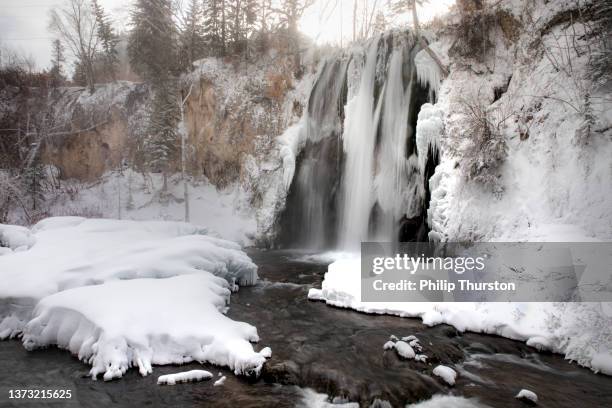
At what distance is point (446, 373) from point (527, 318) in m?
2.55

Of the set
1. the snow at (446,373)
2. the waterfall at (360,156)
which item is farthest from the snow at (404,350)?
the waterfall at (360,156)

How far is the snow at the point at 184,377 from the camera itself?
16.0 ft

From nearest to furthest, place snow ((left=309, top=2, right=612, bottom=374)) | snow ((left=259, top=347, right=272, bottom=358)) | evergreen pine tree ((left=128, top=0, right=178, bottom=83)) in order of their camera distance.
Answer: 1. snow ((left=259, top=347, right=272, bottom=358))
2. snow ((left=309, top=2, right=612, bottom=374))
3. evergreen pine tree ((left=128, top=0, right=178, bottom=83))

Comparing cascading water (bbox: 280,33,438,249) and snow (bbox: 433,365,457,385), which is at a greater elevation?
cascading water (bbox: 280,33,438,249)

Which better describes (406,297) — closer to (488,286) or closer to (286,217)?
(488,286)

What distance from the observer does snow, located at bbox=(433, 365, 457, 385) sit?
4.93m

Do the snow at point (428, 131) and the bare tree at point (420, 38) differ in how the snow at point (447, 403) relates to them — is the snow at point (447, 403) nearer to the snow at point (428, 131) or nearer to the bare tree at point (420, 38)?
the snow at point (428, 131)

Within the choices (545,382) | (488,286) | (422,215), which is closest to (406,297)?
(488,286)

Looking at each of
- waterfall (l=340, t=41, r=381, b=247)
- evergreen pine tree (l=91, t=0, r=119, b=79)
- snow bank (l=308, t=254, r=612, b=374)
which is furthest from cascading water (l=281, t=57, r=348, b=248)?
evergreen pine tree (l=91, t=0, r=119, b=79)

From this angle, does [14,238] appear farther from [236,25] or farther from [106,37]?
[106,37]

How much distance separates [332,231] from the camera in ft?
50.1
